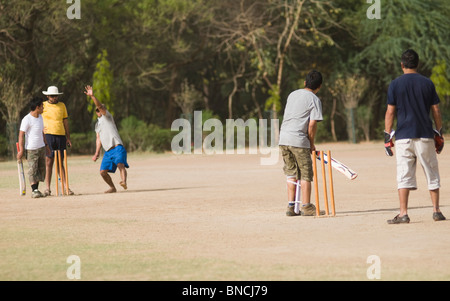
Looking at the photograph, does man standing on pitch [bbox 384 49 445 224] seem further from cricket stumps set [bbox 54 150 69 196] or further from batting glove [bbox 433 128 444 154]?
cricket stumps set [bbox 54 150 69 196]

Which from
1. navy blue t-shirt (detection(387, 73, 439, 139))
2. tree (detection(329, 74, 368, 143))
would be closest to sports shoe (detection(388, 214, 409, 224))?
navy blue t-shirt (detection(387, 73, 439, 139))

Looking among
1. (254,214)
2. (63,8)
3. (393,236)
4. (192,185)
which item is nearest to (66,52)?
(63,8)

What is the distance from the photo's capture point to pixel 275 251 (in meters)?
10.1

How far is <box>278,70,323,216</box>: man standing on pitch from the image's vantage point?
13297 millimetres

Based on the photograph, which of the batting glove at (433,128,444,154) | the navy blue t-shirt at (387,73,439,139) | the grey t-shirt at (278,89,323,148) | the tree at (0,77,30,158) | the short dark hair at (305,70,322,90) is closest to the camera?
the navy blue t-shirt at (387,73,439,139)

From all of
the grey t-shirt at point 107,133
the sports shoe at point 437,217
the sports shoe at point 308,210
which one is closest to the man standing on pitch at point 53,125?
the grey t-shirt at point 107,133

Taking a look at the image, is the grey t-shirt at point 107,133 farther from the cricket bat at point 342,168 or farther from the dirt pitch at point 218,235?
the cricket bat at point 342,168

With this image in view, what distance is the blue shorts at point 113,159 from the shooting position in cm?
1862

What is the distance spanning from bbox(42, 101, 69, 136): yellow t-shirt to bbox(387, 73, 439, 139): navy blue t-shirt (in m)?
8.44

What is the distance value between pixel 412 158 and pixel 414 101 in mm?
716

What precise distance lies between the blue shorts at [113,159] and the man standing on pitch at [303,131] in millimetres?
5850

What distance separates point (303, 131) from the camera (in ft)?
43.9
